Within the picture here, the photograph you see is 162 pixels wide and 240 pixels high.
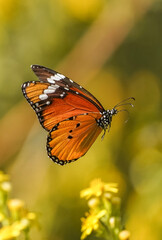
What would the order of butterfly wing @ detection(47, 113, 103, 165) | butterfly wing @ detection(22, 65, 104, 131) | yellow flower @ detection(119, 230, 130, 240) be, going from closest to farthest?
yellow flower @ detection(119, 230, 130, 240)
butterfly wing @ detection(22, 65, 104, 131)
butterfly wing @ detection(47, 113, 103, 165)

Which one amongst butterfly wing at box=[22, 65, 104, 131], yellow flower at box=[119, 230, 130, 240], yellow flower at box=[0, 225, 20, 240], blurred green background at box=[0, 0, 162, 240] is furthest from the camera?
blurred green background at box=[0, 0, 162, 240]

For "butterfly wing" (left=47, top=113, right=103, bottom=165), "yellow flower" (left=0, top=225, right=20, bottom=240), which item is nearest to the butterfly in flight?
"butterfly wing" (left=47, top=113, right=103, bottom=165)

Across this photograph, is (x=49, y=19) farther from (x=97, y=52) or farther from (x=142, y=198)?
(x=142, y=198)

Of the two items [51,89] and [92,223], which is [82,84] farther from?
[92,223]

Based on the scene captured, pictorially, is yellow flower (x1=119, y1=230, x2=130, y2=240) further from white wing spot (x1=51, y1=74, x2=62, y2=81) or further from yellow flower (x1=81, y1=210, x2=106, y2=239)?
white wing spot (x1=51, y1=74, x2=62, y2=81)

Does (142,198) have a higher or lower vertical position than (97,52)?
lower

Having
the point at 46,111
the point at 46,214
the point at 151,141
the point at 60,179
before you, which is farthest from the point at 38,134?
the point at 46,111

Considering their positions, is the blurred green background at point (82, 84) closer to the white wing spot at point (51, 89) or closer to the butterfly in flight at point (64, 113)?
the butterfly in flight at point (64, 113)
